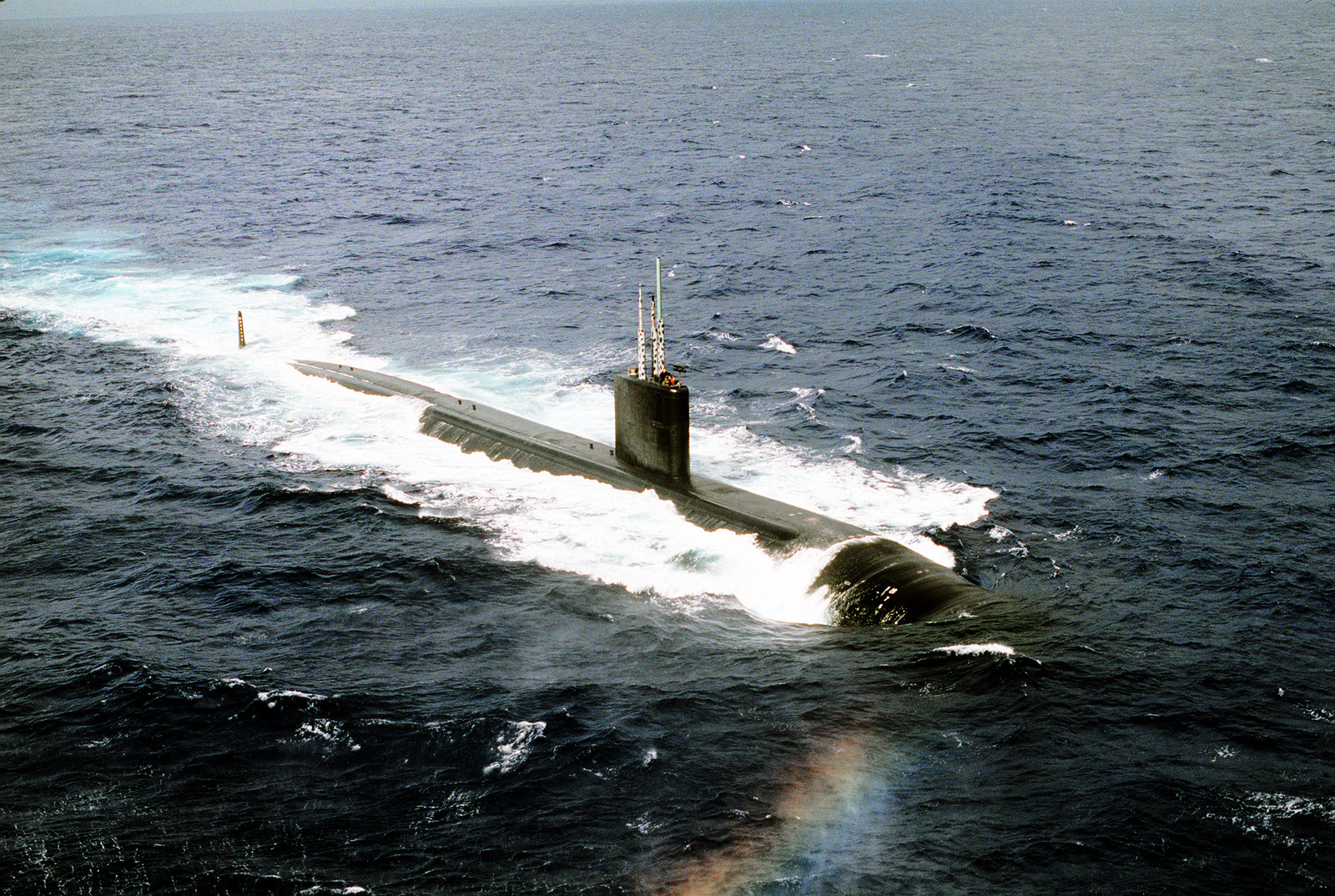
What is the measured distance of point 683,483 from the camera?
1207 inches

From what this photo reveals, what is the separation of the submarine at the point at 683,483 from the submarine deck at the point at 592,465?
31 millimetres

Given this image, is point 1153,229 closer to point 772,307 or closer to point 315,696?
point 772,307

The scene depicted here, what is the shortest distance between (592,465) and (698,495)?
3.48m

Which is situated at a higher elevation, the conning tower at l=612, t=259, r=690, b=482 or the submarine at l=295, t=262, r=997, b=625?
the conning tower at l=612, t=259, r=690, b=482

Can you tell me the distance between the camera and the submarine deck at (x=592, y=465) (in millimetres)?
28109

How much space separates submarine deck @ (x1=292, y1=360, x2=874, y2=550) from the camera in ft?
92.2

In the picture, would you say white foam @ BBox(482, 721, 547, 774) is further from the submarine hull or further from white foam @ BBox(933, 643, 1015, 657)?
white foam @ BBox(933, 643, 1015, 657)

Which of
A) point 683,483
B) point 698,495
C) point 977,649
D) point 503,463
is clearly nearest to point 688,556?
point 698,495


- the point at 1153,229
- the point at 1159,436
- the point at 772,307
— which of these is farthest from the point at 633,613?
the point at 1153,229

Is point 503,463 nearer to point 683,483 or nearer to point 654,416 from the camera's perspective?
point 654,416

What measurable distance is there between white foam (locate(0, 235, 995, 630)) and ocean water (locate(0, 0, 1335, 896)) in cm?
18

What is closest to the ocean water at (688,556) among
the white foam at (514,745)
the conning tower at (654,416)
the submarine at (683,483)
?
the white foam at (514,745)

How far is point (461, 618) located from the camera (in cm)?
2566

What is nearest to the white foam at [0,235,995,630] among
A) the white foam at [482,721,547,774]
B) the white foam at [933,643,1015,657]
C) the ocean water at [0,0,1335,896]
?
the ocean water at [0,0,1335,896]
